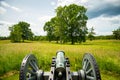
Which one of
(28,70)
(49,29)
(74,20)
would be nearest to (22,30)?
(49,29)

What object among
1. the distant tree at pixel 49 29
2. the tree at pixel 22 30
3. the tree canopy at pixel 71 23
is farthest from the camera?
the tree at pixel 22 30

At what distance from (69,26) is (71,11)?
3338 millimetres

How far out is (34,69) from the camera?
4750mm

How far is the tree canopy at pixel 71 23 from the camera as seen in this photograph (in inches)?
1671

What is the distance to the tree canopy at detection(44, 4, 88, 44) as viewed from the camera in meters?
42.4

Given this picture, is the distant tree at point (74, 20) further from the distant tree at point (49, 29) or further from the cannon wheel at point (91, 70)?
the cannon wheel at point (91, 70)

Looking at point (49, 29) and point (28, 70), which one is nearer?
point (28, 70)

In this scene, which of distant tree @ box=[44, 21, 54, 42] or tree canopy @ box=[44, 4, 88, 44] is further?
distant tree @ box=[44, 21, 54, 42]

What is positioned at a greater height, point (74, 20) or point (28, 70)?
point (74, 20)

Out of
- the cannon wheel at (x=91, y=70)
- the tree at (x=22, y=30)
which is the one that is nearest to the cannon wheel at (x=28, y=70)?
the cannon wheel at (x=91, y=70)

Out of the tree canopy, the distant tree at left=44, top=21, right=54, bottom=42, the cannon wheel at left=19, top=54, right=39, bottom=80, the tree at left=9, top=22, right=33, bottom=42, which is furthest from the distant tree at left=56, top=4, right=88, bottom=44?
the cannon wheel at left=19, top=54, right=39, bottom=80

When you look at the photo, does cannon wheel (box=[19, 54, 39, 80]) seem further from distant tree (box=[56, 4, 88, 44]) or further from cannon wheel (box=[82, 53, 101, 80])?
distant tree (box=[56, 4, 88, 44])

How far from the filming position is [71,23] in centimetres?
4275

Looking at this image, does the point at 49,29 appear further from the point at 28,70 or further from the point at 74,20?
the point at 28,70
